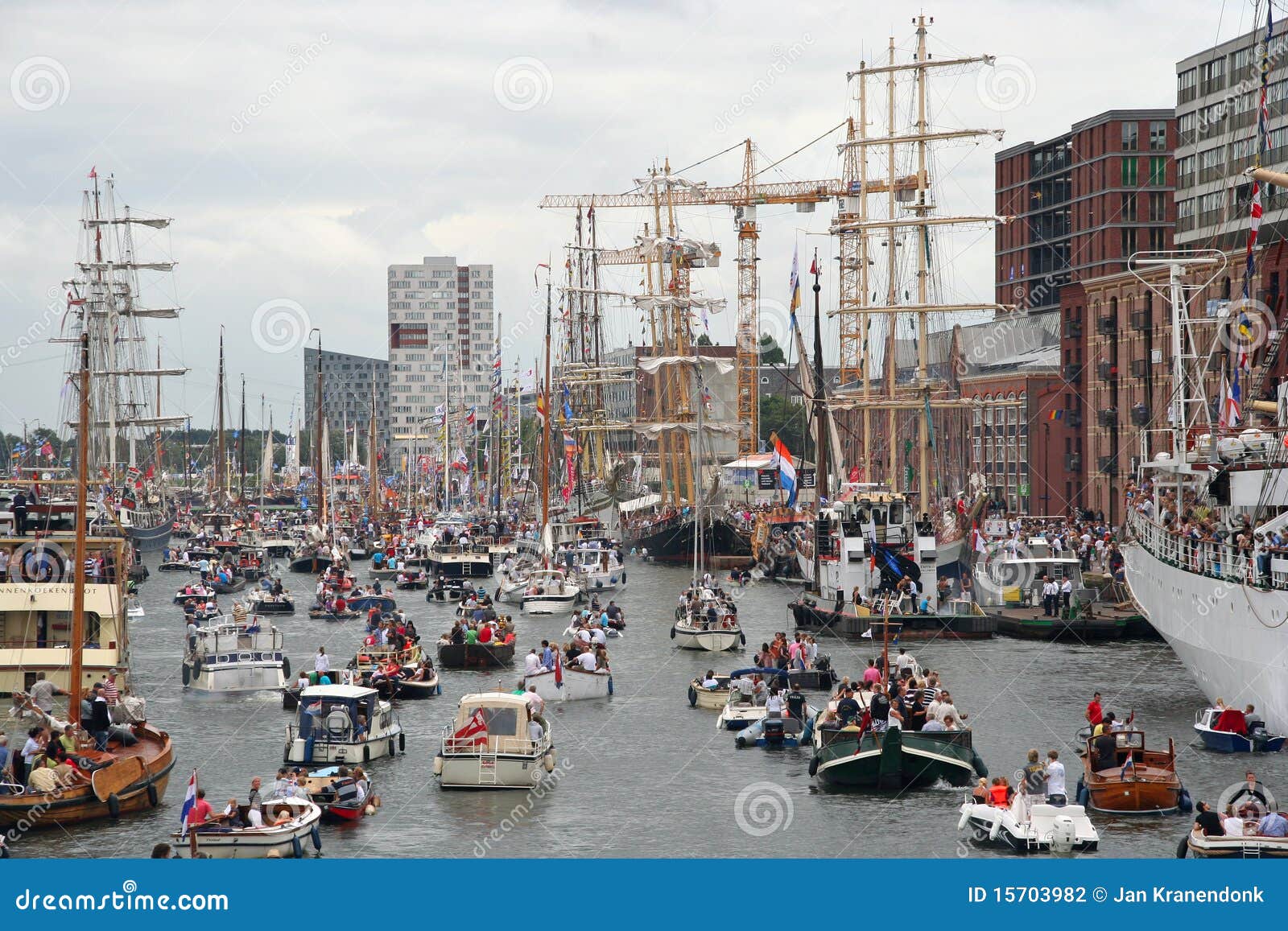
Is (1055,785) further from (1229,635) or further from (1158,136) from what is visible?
(1158,136)

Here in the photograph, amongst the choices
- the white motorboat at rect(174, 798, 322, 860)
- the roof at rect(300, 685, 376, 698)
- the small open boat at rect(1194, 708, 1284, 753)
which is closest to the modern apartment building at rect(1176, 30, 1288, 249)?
the small open boat at rect(1194, 708, 1284, 753)

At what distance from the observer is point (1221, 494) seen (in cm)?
5078

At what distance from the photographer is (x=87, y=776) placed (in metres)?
33.0

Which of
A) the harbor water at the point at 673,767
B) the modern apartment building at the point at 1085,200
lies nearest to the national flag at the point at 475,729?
the harbor water at the point at 673,767

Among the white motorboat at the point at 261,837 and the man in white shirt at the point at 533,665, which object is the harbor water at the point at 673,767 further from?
the man in white shirt at the point at 533,665

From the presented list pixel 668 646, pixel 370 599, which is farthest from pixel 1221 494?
pixel 370 599

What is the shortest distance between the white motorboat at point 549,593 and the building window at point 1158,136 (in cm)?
7296

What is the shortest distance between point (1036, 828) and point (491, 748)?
1246 centimetres

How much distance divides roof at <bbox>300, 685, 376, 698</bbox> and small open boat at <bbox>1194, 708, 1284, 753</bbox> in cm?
2001

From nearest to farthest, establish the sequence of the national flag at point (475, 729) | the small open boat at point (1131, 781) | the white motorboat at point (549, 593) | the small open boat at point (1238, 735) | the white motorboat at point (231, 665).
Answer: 1. the small open boat at point (1131, 781)
2. the national flag at point (475, 729)
3. the small open boat at point (1238, 735)
4. the white motorboat at point (231, 665)
5. the white motorboat at point (549, 593)

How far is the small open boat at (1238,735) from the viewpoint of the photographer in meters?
38.4

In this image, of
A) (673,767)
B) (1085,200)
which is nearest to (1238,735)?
(673,767)

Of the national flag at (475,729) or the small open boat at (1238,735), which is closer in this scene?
the national flag at (475,729)

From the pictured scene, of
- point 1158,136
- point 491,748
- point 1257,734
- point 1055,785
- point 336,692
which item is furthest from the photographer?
point 1158,136
